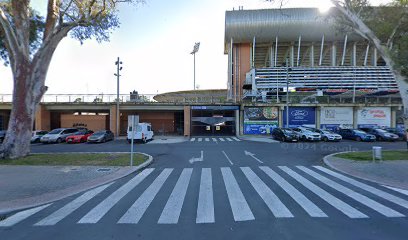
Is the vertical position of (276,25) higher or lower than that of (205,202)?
higher

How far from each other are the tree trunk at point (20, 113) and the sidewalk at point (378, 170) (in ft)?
51.5

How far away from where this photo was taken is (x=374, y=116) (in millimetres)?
33531

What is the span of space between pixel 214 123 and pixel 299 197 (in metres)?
29.3

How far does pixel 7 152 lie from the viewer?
12211 mm

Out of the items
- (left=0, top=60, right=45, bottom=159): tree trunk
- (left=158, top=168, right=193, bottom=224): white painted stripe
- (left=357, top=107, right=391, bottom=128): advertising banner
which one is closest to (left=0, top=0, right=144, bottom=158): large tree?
(left=0, top=60, right=45, bottom=159): tree trunk

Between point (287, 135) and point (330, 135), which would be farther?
point (330, 135)

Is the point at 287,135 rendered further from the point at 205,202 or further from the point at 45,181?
the point at 45,181

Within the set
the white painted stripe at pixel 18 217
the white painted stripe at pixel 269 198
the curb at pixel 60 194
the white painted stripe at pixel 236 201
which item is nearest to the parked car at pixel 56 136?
the curb at pixel 60 194

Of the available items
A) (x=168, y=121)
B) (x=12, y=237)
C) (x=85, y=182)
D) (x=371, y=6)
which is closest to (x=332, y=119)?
(x=371, y=6)

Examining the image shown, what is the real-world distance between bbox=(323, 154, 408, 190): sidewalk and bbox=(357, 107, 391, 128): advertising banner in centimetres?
2610

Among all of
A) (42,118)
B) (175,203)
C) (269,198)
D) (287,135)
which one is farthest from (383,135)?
(42,118)

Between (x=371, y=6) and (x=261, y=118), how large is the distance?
64.2 feet

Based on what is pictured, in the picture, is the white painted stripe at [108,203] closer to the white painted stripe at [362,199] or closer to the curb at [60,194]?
the curb at [60,194]

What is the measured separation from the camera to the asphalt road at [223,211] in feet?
13.9
